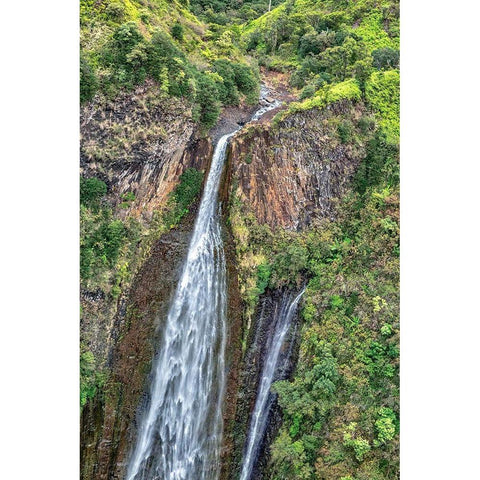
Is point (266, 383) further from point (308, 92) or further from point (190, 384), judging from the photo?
point (308, 92)

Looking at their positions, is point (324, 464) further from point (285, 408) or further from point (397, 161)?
point (397, 161)

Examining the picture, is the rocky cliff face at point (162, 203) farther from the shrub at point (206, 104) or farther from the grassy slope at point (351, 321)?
the grassy slope at point (351, 321)

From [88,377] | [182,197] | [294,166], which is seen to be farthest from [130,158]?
[88,377]

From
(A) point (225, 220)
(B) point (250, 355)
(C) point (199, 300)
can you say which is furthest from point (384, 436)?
(A) point (225, 220)

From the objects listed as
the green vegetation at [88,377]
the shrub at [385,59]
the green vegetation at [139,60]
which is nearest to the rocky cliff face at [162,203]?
the green vegetation at [88,377]

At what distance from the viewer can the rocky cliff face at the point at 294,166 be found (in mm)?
12742

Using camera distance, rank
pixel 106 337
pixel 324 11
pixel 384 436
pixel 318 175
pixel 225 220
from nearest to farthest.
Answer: pixel 384 436, pixel 106 337, pixel 225 220, pixel 318 175, pixel 324 11

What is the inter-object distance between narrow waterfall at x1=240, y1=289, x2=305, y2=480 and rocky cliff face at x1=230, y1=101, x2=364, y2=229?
9.23 feet

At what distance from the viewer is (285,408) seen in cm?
1084

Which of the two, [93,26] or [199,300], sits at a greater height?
[93,26]

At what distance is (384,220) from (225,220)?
206 inches

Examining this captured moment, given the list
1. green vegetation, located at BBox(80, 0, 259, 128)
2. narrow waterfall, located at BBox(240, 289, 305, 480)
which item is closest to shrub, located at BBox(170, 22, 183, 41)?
green vegetation, located at BBox(80, 0, 259, 128)

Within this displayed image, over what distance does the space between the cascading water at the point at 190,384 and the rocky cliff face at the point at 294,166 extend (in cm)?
234

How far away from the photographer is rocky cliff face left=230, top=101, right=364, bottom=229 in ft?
41.8
